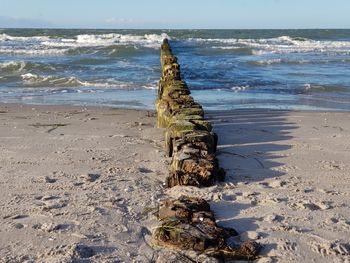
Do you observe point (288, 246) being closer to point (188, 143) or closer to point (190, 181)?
point (190, 181)

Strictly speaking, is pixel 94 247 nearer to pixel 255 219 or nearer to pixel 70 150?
pixel 255 219

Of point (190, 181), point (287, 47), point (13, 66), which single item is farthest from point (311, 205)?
point (287, 47)

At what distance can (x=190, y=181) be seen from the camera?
4.60 m

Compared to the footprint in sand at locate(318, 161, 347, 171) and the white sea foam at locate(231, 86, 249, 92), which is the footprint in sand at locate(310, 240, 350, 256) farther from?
the white sea foam at locate(231, 86, 249, 92)

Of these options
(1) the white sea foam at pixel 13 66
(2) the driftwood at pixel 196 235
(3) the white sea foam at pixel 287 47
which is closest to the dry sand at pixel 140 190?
(2) the driftwood at pixel 196 235

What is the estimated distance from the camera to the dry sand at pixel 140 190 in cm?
345

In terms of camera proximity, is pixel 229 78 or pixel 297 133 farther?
pixel 229 78

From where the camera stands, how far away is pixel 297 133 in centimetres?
728

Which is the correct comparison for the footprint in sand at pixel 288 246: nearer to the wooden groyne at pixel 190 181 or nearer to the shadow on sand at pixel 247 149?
the shadow on sand at pixel 247 149

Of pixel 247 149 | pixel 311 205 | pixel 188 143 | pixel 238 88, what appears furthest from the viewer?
pixel 238 88

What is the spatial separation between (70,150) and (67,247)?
9.25 ft

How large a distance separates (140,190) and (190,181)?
450 millimetres

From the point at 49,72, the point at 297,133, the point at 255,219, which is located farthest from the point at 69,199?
the point at 49,72

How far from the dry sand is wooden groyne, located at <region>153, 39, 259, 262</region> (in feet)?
0.38
